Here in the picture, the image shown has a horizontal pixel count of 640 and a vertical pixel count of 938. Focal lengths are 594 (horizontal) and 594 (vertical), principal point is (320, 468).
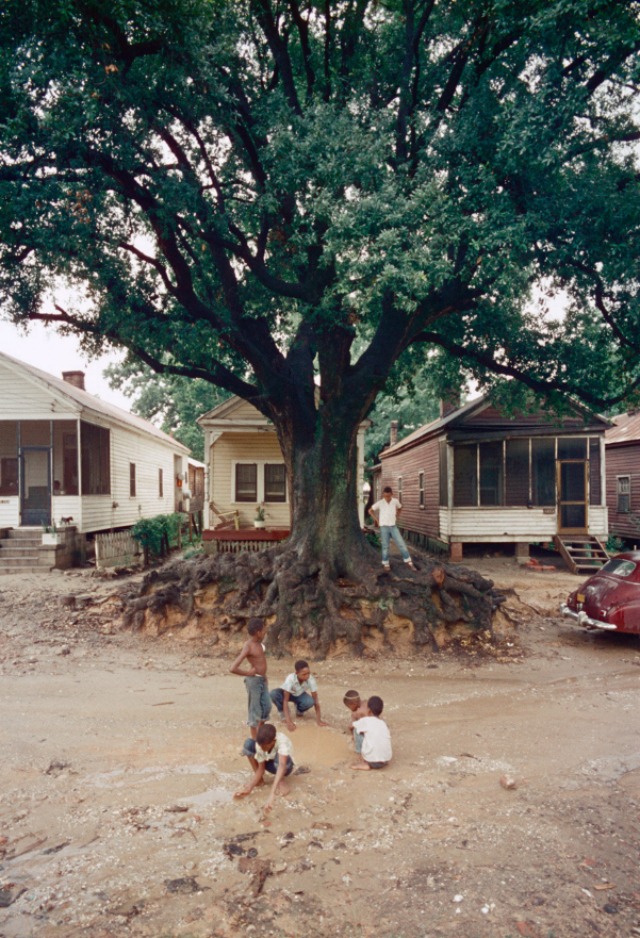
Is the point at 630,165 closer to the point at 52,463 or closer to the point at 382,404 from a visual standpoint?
the point at 52,463

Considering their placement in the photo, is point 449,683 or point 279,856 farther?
point 449,683

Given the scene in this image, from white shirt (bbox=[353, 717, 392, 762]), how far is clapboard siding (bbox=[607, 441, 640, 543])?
842 inches

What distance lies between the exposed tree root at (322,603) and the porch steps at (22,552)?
776 cm

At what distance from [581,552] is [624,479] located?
22.2 ft

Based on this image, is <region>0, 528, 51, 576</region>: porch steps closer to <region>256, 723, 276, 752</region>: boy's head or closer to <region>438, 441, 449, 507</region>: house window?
<region>438, 441, 449, 507</region>: house window

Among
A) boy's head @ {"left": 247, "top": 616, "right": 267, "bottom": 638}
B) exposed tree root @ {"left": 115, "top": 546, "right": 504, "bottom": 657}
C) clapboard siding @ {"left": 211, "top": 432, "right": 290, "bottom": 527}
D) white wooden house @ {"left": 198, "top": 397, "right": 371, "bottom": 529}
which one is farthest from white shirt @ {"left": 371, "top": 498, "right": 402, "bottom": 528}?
clapboard siding @ {"left": 211, "top": 432, "right": 290, "bottom": 527}

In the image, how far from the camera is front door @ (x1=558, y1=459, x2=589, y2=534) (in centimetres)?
2108

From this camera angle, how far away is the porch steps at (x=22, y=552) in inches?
710

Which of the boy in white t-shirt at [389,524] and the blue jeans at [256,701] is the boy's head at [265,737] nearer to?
the blue jeans at [256,701]

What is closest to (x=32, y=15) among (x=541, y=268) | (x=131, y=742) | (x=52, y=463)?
(x=541, y=268)

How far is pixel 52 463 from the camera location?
21000 millimetres

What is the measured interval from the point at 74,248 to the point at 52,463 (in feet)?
40.1

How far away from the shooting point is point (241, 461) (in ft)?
72.8

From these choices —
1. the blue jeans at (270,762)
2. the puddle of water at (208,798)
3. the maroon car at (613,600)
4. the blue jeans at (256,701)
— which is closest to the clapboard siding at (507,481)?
the maroon car at (613,600)
